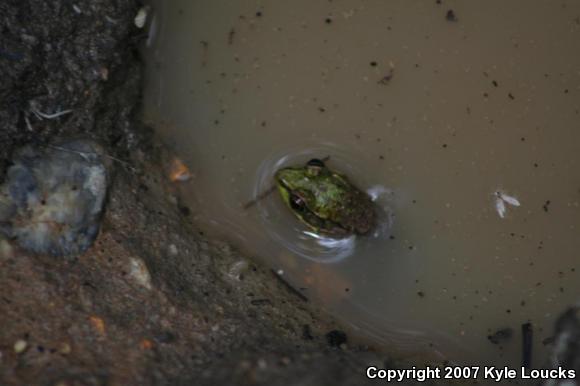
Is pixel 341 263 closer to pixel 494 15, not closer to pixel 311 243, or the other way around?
pixel 311 243

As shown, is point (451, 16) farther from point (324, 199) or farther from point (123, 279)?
point (123, 279)

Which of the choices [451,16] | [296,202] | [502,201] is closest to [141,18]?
[296,202]

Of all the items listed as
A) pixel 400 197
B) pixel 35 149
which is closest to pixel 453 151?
pixel 400 197

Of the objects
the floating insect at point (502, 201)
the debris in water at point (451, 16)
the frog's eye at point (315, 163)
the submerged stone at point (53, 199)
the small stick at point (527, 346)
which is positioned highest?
the debris in water at point (451, 16)

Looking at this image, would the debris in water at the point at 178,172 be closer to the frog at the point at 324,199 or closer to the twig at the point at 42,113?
the frog at the point at 324,199

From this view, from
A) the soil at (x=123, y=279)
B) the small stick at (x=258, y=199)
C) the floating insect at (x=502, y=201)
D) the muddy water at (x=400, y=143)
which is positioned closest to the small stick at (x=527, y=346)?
the muddy water at (x=400, y=143)
